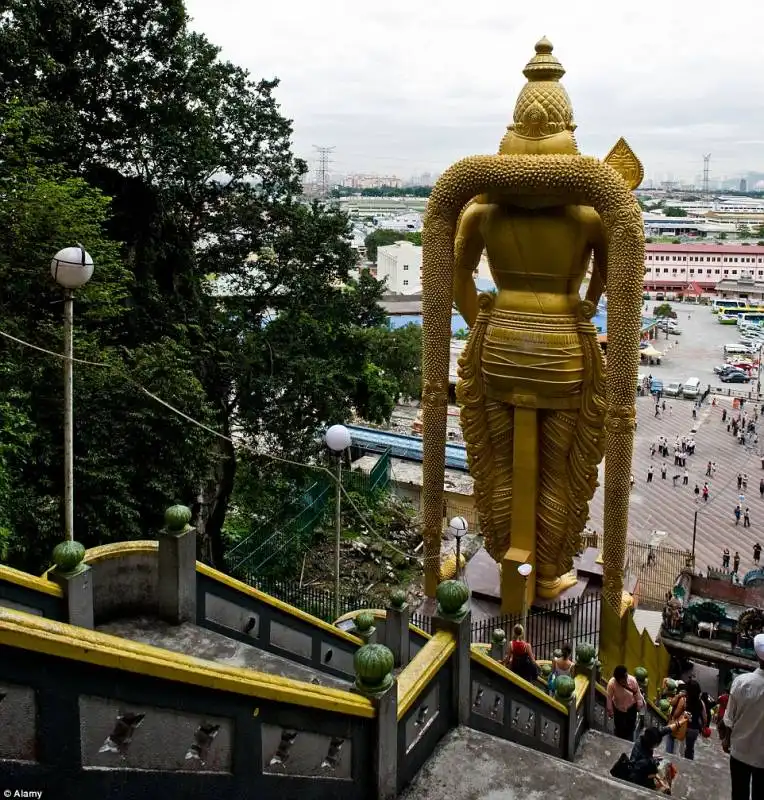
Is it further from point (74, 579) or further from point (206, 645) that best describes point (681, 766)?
point (74, 579)

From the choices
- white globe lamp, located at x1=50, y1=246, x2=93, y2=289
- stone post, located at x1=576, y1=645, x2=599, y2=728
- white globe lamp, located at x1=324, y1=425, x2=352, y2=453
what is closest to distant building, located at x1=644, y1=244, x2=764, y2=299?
white globe lamp, located at x1=324, y1=425, x2=352, y2=453

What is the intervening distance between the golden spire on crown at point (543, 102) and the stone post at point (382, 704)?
7.52 meters

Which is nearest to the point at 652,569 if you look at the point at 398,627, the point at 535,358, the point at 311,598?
the point at 311,598

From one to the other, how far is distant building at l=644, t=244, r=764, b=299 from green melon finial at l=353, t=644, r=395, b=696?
8147 centimetres

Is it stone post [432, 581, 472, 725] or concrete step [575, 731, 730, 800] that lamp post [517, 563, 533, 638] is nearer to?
concrete step [575, 731, 730, 800]

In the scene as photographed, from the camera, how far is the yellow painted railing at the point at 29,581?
175 inches

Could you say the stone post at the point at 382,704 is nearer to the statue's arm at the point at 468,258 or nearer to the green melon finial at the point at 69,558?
the green melon finial at the point at 69,558

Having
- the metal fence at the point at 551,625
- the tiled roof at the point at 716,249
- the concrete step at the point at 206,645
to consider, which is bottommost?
the metal fence at the point at 551,625

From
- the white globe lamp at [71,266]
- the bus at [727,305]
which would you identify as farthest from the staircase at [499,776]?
the bus at [727,305]

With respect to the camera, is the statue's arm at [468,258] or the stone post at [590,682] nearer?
the stone post at [590,682]

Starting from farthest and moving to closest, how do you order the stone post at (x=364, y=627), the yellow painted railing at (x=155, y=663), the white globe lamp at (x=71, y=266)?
the stone post at (x=364, y=627) < the white globe lamp at (x=71, y=266) < the yellow painted railing at (x=155, y=663)

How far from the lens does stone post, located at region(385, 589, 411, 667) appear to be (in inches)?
263

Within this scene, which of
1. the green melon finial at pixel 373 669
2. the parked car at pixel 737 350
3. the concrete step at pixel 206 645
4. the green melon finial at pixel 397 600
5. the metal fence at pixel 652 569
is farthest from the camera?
the parked car at pixel 737 350

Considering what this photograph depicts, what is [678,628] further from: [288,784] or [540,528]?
[288,784]
